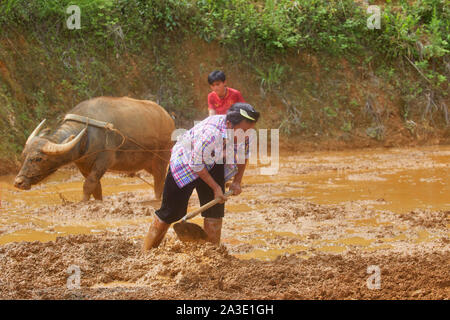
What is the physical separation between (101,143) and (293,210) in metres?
2.80

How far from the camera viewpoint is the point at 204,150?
4168 mm

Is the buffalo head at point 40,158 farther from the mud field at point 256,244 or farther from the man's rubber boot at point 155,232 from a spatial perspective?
the man's rubber boot at point 155,232

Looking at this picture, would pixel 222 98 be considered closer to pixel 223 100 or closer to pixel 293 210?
pixel 223 100

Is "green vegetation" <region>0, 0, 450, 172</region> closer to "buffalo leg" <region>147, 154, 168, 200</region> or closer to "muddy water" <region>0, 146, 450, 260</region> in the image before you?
"muddy water" <region>0, 146, 450, 260</region>

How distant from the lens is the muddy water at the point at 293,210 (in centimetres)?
535

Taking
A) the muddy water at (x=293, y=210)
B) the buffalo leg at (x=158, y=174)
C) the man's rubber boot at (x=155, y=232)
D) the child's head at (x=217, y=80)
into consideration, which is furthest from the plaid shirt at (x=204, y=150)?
the buffalo leg at (x=158, y=174)

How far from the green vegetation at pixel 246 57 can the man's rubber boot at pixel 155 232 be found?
6229 millimetres

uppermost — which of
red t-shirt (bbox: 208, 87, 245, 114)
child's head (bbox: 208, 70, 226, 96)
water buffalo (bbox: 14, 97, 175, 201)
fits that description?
child's head (bbox: 208, 70, 226, 96)

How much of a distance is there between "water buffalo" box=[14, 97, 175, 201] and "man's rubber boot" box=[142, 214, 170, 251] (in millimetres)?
2607

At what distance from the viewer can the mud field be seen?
3.79 m

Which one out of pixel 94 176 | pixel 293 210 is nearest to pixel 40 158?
pixel 94 176

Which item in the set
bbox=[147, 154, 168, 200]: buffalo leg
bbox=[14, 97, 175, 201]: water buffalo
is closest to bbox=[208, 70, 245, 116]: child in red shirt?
bbox=[14, 97, 175, 201]: water buffalo
